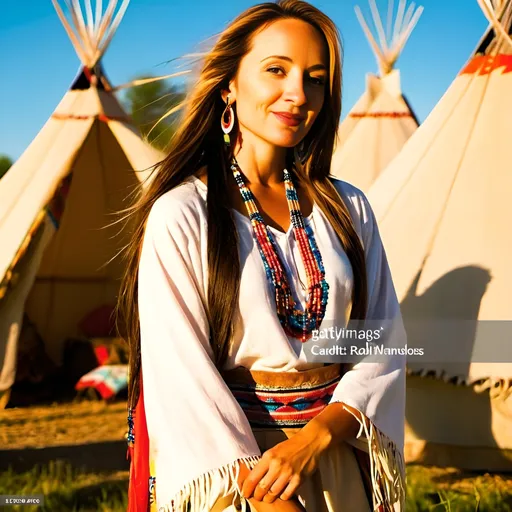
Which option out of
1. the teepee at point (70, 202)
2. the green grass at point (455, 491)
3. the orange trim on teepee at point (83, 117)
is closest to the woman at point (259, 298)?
the green grass at point (455, 491)

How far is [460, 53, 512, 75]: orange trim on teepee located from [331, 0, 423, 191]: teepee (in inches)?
75.1

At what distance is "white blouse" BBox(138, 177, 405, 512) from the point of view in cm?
144

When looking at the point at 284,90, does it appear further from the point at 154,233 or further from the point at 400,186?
the point at 400,186

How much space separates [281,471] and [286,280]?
0.38m

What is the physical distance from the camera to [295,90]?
1.60 m

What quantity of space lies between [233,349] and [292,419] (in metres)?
0.20

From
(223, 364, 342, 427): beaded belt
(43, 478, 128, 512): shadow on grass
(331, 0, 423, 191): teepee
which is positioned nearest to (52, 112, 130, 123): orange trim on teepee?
(331, 0, 423, 191): teepee

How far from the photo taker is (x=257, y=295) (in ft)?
4.99

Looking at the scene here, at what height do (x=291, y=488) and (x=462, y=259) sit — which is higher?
(x=462, y=259)

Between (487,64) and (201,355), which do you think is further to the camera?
(487,64)

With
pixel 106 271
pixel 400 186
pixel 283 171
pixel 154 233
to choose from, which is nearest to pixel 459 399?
pixel 400 186

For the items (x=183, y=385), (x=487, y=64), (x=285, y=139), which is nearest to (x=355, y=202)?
(x=285, y=139)

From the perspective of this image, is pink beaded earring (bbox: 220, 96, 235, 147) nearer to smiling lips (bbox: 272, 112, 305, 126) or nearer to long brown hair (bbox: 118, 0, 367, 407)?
long brown hair (bbox: 118, 0, 367, 407)

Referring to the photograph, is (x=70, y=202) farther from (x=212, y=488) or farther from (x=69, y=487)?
(x=212, y=488)
